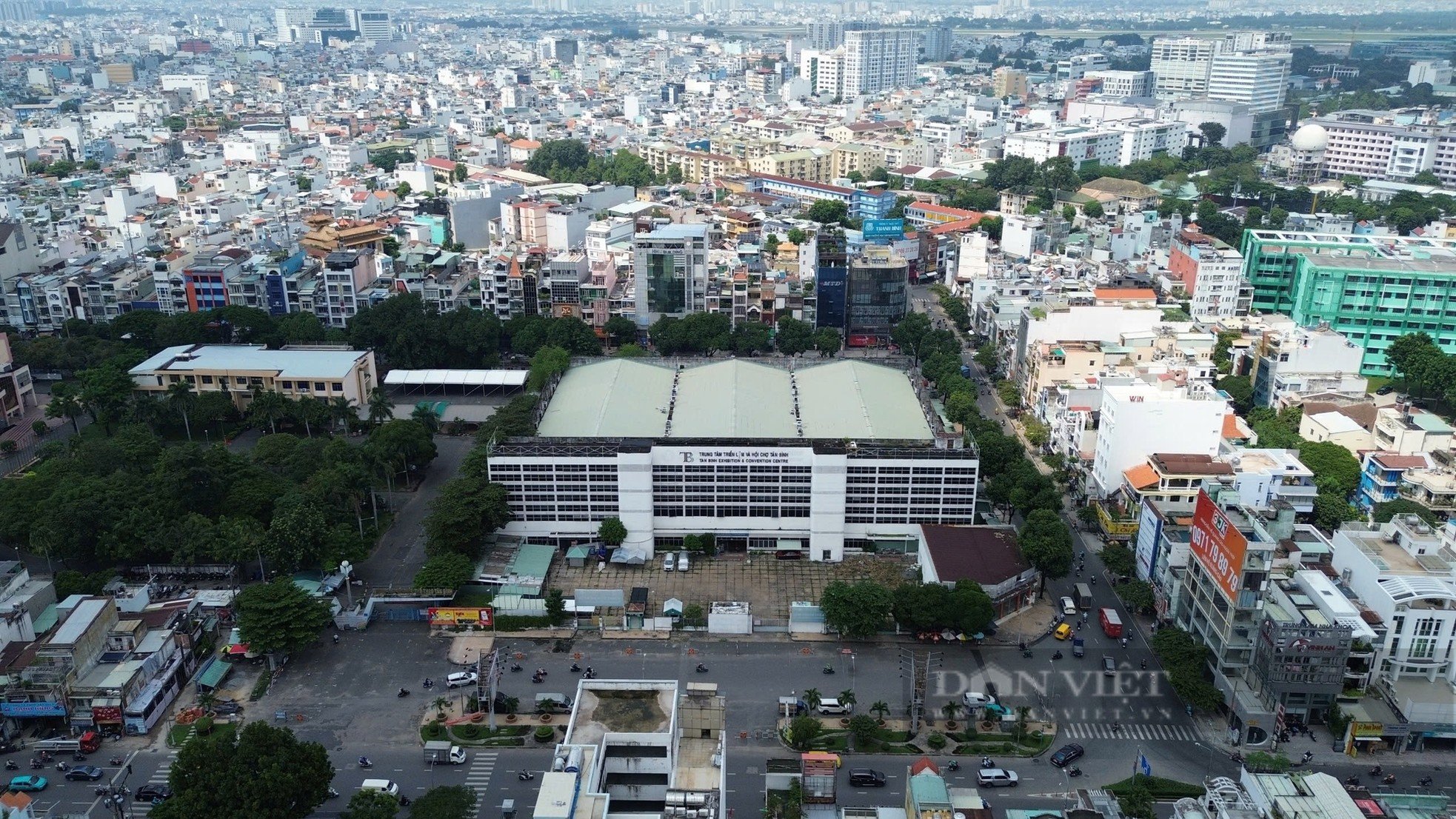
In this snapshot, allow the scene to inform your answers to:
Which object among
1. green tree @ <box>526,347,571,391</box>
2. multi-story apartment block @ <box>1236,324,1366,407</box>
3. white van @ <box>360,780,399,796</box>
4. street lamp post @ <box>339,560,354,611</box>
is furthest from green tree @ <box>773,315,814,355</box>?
white van @ <box>360,780,399,796</box>

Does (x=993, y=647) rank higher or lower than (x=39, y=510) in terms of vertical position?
lower

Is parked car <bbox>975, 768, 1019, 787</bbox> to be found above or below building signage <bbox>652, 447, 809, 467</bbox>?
below

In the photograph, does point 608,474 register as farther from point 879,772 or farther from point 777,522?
point 879,772

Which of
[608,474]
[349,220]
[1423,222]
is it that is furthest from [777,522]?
[1423,222]

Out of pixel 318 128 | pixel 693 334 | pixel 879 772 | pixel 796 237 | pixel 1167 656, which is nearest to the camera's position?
pixel 879 772

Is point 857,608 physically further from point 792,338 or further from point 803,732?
point 792,338

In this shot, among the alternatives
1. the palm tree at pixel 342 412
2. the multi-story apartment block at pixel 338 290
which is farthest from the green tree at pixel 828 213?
the palm tree at pixel 342 412

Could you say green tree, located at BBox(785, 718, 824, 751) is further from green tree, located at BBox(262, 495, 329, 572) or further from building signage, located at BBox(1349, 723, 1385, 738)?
green tree, located at BBox(262, 495, 329, 572)

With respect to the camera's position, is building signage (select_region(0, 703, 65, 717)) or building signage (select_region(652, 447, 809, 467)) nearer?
building signage (select_region(0, 703, 65, 717))
